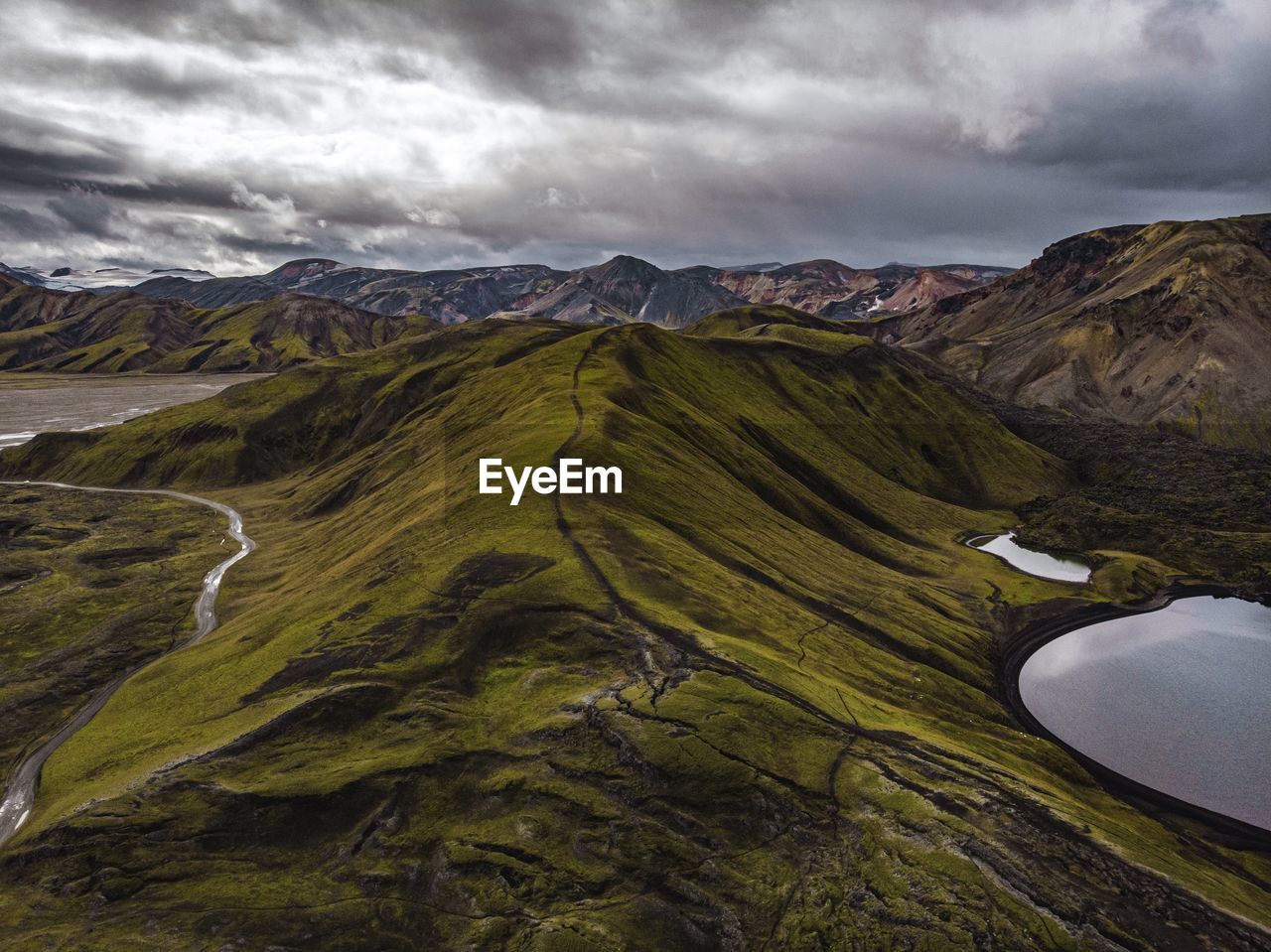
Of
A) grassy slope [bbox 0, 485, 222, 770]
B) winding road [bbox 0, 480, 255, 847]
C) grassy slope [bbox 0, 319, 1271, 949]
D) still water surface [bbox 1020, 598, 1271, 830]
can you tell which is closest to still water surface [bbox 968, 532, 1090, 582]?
still water surface [bbox 1020, 598, 1271, 830]

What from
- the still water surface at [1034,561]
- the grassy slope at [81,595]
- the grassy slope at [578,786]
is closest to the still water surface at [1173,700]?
the grassy slope at [578,786]

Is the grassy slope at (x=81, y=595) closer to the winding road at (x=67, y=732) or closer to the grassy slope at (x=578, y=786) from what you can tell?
the winding road at (x=67, y=732)

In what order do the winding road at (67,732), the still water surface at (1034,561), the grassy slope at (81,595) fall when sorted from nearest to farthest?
1. the winding road at (67,732)
2. the grassy slope at (81,595)
3. the still water surface at (1034,561)

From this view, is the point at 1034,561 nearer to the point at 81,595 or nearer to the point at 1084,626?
the point at 1084,626

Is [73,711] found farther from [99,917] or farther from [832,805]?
[832,805]

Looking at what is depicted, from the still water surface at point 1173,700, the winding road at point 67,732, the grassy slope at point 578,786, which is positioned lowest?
the still water surface at point 1173,700

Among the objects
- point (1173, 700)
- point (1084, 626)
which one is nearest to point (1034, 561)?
point (1084, 626)

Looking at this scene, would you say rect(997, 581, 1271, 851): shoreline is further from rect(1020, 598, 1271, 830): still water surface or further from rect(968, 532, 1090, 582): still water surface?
rect(968, 532, 1090, 582): still water surface
